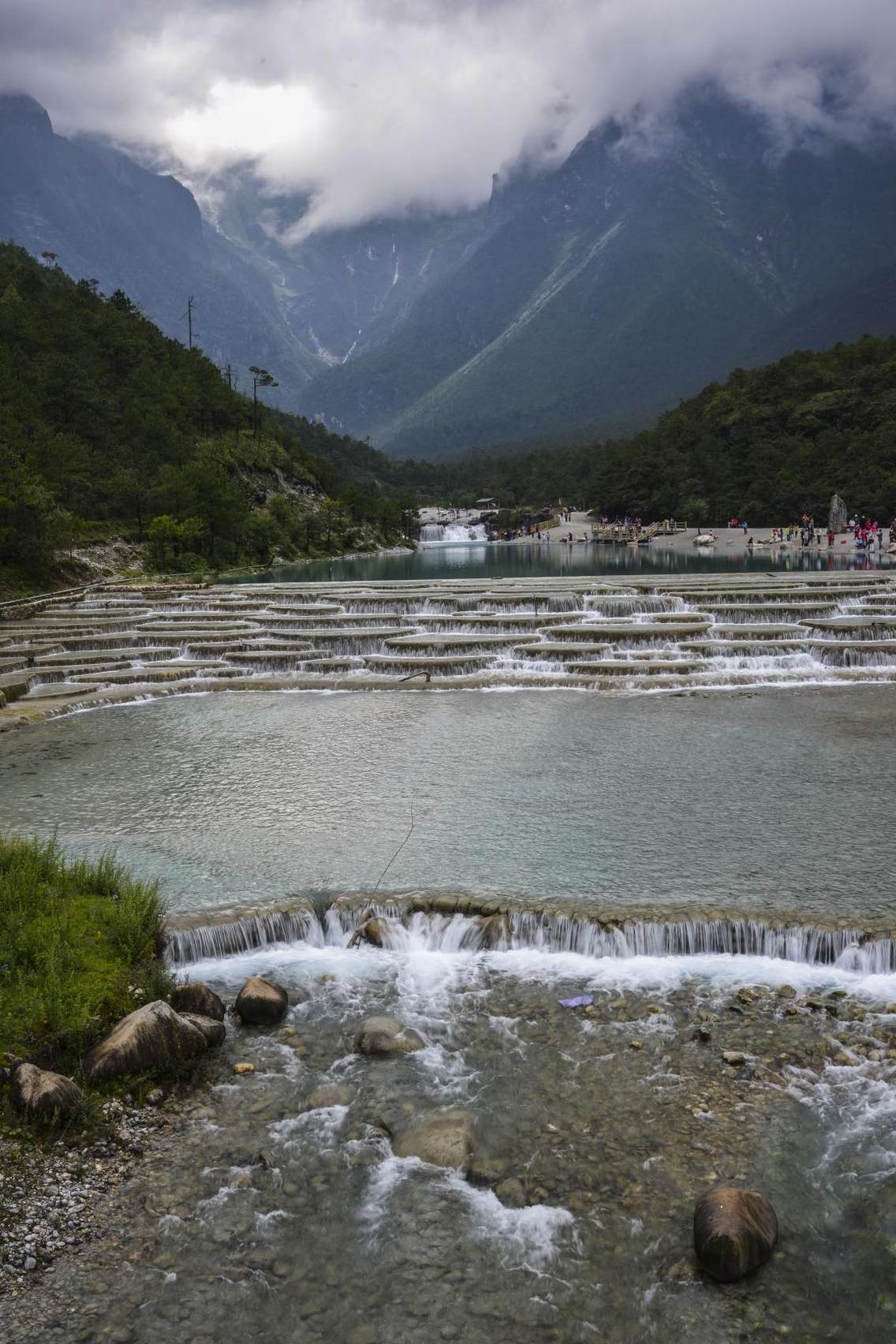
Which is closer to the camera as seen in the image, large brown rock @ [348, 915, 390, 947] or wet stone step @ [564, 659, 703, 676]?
large brown rock @ [348, 915, 390, 947]

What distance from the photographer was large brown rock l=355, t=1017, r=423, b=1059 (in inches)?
338

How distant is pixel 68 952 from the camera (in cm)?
865

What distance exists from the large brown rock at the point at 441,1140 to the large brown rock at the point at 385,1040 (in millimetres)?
965

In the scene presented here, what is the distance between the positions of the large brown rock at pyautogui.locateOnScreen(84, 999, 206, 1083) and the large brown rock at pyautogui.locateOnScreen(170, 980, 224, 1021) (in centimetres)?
52

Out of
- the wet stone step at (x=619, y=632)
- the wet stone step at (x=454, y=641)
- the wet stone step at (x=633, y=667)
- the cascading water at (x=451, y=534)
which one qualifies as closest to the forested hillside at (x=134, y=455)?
the wet stone step at (x=454, y=641)

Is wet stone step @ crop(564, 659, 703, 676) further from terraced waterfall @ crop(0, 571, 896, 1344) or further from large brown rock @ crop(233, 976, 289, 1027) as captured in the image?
large brown rock @ crop(233, 976, 289, 1027)

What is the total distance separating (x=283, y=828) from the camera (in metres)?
14.1

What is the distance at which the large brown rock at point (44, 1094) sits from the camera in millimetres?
7133

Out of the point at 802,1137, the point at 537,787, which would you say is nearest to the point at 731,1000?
the point at 802,1137

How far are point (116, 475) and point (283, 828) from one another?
63.7 m

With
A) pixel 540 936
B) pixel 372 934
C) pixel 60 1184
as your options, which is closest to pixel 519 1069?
pixel 540 936

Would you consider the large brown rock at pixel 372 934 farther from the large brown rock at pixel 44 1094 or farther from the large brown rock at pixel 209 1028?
the large brown rock at pixel 44 1094

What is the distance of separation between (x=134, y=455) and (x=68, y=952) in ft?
270

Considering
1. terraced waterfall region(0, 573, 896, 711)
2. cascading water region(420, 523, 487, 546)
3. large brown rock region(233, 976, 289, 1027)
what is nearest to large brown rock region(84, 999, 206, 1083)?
large brown rock region(233, 976, 289, 1027)
